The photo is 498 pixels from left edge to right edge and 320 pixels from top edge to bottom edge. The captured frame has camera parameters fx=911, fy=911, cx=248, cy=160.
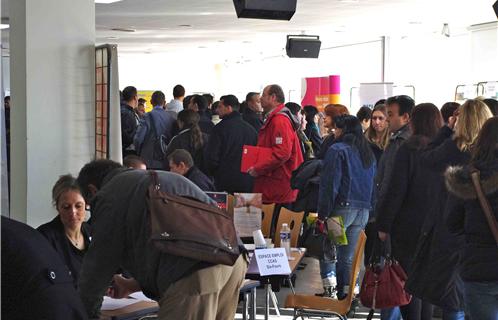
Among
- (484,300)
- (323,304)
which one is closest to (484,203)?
(484,300)

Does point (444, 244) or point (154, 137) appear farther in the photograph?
point (154, 137)

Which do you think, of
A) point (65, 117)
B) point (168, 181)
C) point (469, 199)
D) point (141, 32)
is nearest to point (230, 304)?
point (168, 181)

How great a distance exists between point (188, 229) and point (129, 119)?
22.8 feet

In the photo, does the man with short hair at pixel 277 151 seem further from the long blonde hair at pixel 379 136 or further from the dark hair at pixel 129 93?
the dark hair at pixel 129 93

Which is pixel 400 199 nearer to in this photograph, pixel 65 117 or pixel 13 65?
pixel 65 117

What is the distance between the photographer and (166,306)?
315 cm

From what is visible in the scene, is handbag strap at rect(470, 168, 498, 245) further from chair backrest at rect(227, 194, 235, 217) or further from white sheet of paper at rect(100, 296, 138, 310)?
chair backrest at rect(227, 194, 235, 217)

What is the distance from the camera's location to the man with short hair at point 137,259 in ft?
10.00

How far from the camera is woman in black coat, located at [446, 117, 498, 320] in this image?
4051mm

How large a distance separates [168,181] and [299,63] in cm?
2283

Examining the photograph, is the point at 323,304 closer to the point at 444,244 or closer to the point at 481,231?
the point at 444,244

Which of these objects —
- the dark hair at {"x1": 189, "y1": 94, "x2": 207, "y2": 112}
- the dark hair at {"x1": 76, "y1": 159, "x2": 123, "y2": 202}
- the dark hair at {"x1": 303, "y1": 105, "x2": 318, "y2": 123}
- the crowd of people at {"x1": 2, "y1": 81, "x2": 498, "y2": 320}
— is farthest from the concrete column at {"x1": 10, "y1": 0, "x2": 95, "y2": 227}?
the dark hair at {"x1": 303, "y1": 105, "x2": 318, "y2": 123}

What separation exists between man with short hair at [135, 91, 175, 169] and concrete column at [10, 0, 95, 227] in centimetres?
Result: 363

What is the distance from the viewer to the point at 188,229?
3.14 metres
